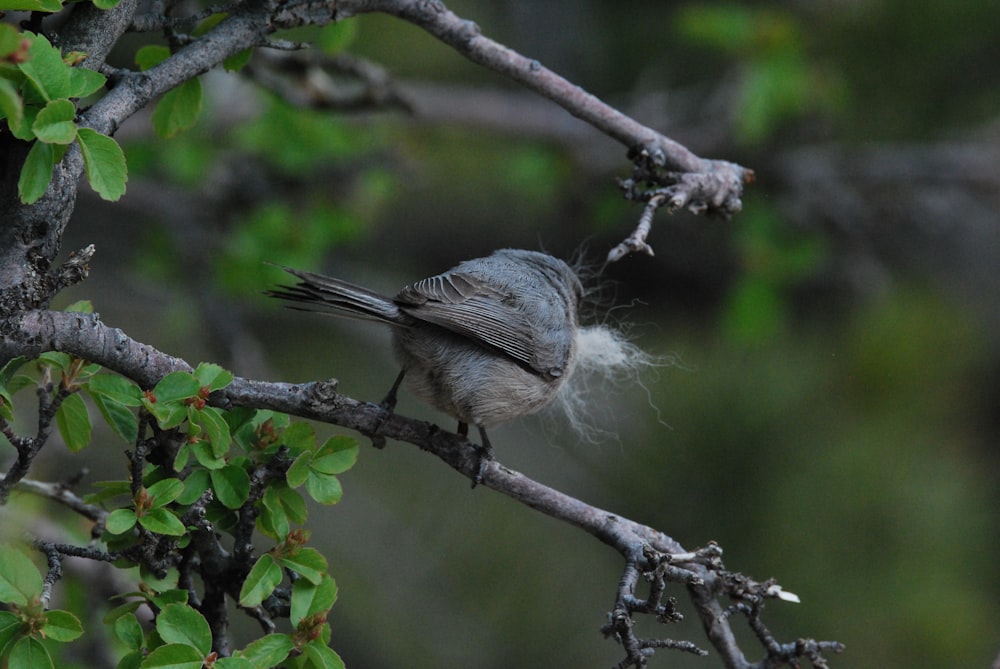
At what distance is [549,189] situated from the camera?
259 inches

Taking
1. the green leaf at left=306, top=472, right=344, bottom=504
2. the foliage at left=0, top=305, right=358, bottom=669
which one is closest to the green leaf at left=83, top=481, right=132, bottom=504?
the foliage at left=0, top=305, right=358, bottom=669

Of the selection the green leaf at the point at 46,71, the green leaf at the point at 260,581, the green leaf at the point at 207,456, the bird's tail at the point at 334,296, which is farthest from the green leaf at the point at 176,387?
the green leaf at the point at 46,71

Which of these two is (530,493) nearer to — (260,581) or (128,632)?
(260,581)

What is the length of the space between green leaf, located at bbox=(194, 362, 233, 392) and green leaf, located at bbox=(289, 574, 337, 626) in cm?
47

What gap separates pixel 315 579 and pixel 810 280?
5431 mm

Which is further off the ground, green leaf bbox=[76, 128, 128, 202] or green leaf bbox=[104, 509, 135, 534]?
green leaf bbox=[76, 128, 128, 202]

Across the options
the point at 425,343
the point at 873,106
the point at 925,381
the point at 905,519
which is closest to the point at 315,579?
the point at 425,343

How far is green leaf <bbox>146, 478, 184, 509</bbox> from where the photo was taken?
219 cm

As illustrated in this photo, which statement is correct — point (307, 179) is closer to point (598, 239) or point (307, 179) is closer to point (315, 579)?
point (598, 239)

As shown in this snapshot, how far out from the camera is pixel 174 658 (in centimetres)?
206

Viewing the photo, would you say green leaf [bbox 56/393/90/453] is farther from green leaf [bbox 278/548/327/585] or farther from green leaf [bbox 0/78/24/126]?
green leaf [bbox 0/78/24/126]

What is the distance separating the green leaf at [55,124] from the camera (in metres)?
1.92

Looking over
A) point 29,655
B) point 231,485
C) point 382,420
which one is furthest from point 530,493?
point 29,655

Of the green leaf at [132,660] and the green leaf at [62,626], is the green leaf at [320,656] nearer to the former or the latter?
the green leaf at [132,660]
